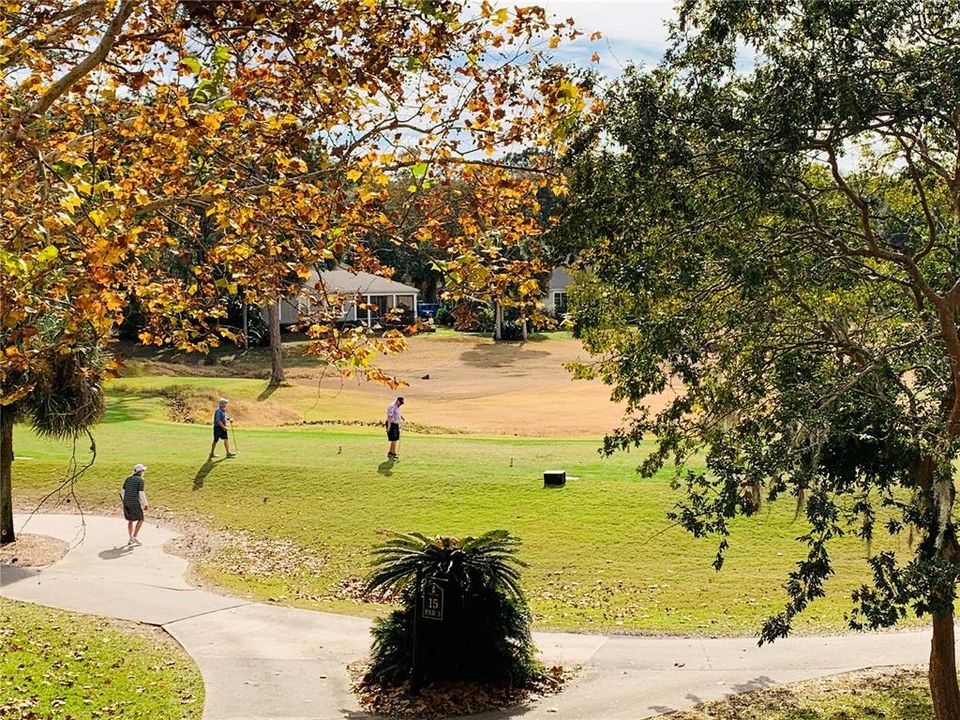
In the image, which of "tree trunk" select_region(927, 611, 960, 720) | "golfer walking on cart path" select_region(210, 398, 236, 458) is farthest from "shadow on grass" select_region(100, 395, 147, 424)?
"tree trunk" select_region(927, 611, 960, 720)

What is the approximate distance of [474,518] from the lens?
19969 mm

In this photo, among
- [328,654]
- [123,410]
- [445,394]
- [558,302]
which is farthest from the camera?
[558,302]

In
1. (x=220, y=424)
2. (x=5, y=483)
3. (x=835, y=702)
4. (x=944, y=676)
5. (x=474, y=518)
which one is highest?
(x=220, y=424)

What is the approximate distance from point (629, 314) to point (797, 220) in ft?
6.45

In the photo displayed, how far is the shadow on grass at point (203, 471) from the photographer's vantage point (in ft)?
74.5

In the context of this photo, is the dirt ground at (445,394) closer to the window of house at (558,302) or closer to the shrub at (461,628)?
the shrub at (461,628)

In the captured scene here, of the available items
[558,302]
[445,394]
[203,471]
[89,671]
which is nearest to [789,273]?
[89,671]

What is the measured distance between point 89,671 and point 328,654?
9.79ft

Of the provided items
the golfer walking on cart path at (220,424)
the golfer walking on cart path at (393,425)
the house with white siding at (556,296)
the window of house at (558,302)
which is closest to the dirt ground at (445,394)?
the golfer walking on cart path at (393,425)

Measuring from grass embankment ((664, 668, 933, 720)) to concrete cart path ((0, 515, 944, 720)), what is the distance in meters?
0.25

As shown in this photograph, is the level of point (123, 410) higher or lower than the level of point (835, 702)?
higher

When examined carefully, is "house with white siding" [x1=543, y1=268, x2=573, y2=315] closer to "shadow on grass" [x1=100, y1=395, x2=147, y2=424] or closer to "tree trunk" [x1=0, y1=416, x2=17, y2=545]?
"shadow on grass" [x1=100, y1=395, x2=147, y2=424]

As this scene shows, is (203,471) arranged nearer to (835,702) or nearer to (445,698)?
(445,698)

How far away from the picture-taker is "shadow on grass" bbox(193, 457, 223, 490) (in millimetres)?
22719
